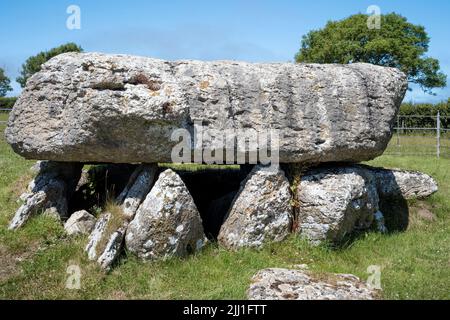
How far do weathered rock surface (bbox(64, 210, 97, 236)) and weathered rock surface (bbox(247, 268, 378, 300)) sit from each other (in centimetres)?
327

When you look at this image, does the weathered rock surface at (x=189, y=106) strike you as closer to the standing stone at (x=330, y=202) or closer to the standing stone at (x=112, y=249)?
the standing stone at (x=330, y=202)

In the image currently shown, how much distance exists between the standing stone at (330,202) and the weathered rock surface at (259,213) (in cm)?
34

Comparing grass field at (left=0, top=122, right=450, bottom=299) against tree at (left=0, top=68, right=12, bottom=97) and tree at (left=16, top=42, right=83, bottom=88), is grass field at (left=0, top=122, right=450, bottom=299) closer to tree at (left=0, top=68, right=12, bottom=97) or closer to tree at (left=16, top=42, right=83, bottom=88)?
tree at (left=16, top=42, right=83, bottom=88)

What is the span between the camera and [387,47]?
1761 inches

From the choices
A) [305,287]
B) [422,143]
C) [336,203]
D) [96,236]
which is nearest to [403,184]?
[336,203]

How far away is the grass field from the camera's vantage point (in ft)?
22.3

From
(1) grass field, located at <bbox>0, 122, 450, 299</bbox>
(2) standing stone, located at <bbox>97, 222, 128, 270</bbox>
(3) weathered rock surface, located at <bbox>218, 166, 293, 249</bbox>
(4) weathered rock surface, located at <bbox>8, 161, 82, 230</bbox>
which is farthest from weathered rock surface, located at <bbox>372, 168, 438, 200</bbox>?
(4) weathered rock surface, located at <bbox>8, 161, 82, 230</bbox>

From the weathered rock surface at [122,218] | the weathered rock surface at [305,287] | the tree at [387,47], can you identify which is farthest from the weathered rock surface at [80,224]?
the tree at [387,47]

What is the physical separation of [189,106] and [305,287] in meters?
3.52

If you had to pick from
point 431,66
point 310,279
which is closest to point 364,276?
point 310,279
